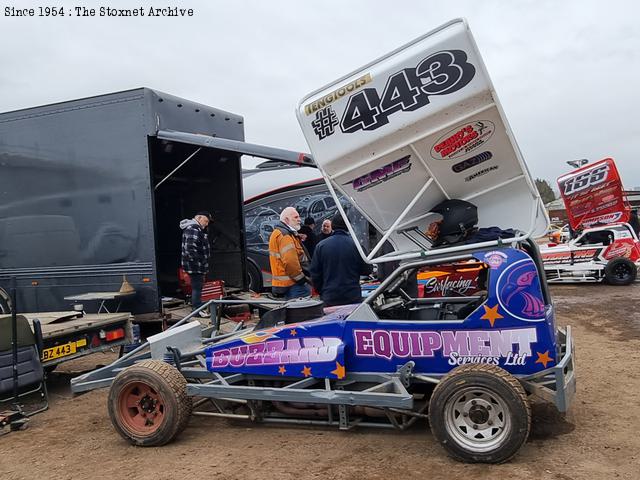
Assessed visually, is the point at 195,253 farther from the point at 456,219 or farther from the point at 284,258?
the point at 456,219

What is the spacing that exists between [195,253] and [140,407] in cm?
362

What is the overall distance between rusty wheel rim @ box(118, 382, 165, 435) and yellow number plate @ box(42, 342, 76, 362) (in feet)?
5.28

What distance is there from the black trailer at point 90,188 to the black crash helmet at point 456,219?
3.12 meters

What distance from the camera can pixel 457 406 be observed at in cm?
395

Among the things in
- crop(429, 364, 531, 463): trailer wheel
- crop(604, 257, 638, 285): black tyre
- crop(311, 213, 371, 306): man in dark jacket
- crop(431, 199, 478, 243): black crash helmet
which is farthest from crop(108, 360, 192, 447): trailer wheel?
crop(604, 257, 638, 285): black tyre

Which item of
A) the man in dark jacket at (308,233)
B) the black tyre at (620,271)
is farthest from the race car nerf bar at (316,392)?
the black tyre at (620,271)

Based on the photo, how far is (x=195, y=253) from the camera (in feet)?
26.7

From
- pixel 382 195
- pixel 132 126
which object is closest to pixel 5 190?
pixel 132 126

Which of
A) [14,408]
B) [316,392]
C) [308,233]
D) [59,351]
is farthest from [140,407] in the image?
[308,233]

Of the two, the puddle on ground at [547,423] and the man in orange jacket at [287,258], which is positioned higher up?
the man in orange jacket at [287,258]

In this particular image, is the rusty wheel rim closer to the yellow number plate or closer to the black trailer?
the yellow number plate

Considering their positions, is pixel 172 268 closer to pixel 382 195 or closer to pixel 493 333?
pixel 382 195

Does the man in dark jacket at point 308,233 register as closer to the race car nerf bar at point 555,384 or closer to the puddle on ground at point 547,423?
the puddle on ground at point 547,423

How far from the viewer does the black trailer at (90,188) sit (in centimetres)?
759
